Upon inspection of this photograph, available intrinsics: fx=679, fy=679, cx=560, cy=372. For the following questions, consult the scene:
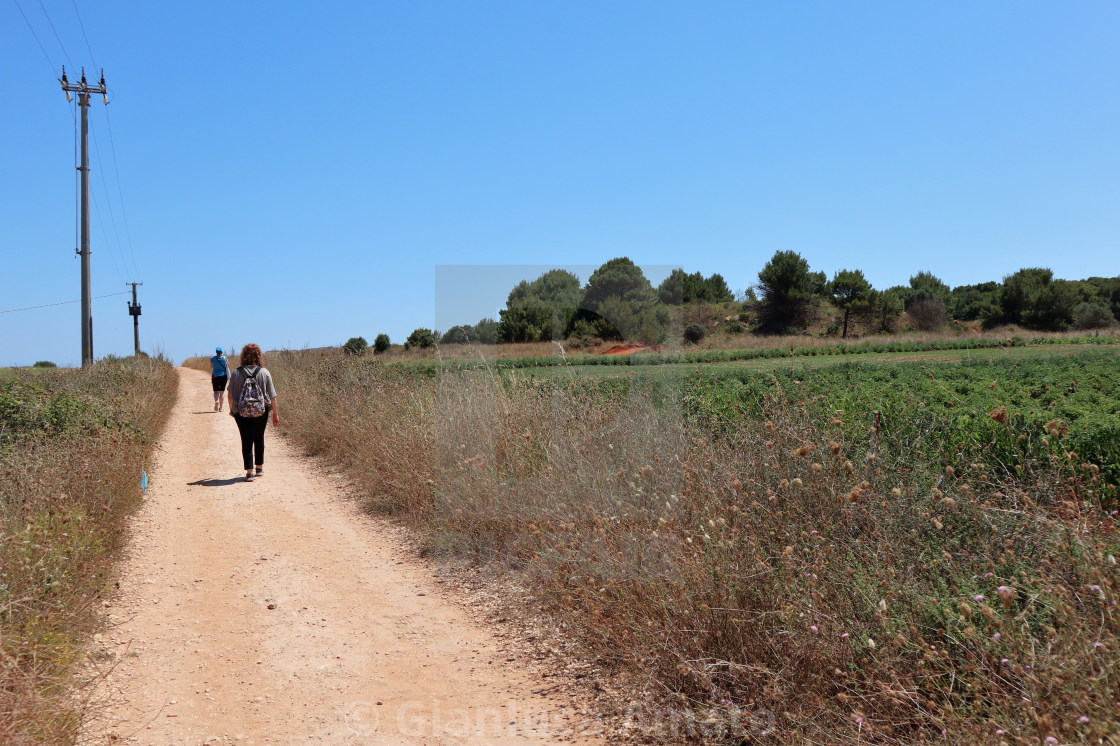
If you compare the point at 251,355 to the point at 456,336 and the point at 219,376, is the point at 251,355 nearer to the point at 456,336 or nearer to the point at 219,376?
the point at 456,336

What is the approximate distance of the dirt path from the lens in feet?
10.6

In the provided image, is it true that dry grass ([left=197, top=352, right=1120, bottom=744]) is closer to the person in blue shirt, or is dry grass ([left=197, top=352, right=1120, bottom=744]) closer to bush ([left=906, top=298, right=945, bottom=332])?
the person in blue shirt

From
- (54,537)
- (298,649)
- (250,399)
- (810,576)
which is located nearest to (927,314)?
(250,399)

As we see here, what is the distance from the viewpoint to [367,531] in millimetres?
6770

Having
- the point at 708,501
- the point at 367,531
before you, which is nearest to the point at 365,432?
the point at 367,531

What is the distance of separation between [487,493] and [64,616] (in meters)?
3.05

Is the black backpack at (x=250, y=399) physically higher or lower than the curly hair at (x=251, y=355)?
lower

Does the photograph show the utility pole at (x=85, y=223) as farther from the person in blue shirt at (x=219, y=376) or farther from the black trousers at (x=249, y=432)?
the black trousers at (x=249, y=432)

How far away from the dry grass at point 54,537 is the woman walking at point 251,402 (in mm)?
1347

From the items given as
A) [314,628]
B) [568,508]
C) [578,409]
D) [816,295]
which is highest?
[816,295]

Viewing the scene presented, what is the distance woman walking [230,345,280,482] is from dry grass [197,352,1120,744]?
4.22 metres

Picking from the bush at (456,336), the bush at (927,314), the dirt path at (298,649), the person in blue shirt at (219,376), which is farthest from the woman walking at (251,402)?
the bush at (927,314)

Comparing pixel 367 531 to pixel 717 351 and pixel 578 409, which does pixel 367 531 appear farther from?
pixel 717 351

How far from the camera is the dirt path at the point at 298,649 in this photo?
3232mm
